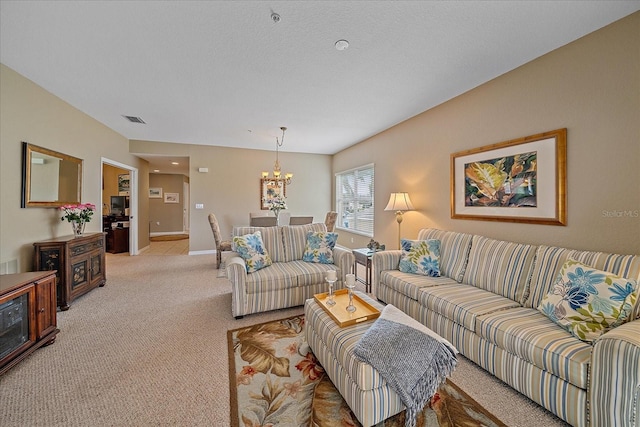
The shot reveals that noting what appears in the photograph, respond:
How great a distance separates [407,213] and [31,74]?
16.9 feet

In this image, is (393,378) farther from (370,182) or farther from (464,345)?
(370,182)

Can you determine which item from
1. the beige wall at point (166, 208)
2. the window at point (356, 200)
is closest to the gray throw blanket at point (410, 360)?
the window at point (356, 200)

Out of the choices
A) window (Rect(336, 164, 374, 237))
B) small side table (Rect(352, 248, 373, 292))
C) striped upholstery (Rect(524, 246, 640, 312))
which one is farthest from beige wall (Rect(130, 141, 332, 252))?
striped upholstery (Rect(524, 246, 640, 312))

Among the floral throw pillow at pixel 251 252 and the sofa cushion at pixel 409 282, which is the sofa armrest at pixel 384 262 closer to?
the sofa cushion at pixel 409 282

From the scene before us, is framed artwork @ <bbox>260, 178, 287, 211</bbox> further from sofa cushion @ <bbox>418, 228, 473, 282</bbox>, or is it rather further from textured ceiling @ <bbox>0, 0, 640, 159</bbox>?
sofa cushion @ <bbox>418, 228, 473, 282</bbox>

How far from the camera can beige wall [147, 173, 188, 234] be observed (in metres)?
9.37

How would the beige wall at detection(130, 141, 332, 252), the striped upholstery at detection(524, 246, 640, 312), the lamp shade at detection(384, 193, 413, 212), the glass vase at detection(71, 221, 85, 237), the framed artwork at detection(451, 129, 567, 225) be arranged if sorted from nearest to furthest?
the striped upholstery at detection(524, 246, 640, 312) → the framed artwork at detection(451, 129, 567, 225) → the glass vase at detection(71, 221, 85, 237) → the lamp shade at detection(384, 193, 413, 212) → the beige wall at detection(130, 141, 332, 252)

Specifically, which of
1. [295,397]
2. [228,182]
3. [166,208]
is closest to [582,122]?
[295,397]

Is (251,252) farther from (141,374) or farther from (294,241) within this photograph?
(141,374)

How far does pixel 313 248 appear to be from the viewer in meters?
3.42

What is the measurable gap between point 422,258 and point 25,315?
3.74 metres

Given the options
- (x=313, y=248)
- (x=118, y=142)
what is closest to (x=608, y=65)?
(x=313, y=248)

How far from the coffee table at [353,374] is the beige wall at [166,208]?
31.3 ft

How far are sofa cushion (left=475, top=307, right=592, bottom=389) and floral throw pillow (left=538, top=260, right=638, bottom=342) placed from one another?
3.1 inches
